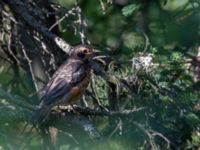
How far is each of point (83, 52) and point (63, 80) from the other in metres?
0.38

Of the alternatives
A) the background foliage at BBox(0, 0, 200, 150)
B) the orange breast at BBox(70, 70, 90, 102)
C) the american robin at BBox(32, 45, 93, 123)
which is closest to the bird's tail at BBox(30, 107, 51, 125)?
the background foliage at BBox(0, 0, 200, 150)

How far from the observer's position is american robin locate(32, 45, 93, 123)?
552 cm

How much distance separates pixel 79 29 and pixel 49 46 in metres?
0.99

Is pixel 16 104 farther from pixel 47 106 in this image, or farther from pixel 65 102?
pixel 65 102

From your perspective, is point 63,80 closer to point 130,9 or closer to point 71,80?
point 71,80

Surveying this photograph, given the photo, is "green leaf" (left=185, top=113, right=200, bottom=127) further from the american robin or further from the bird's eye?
the bird's eye

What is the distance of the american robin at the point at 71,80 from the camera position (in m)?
5.52

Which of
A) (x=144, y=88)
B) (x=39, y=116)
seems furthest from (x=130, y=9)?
(x=39, y=116)

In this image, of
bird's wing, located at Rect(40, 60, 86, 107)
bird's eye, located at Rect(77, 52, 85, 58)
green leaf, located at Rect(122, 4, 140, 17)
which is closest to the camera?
green leaf, located at Rect(122, 4, 140, 17)

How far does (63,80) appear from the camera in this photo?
588 cm

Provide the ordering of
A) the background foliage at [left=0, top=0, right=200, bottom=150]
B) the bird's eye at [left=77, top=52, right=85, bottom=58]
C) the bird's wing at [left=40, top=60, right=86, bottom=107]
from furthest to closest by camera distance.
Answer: the bird's eye at [left=77, top=52, right=85, bottom=58] → the bird's wing at [left=40, top=60, right=86, bottom=107] → the background foliage at [left=0, top=0, right=200, bottom=150]

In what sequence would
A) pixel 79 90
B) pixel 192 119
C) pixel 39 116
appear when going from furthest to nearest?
pixel 79 90
pixel 39 116
pixel 192 119

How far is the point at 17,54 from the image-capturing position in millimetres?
6266

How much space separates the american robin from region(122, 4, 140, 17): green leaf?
1.44 m
